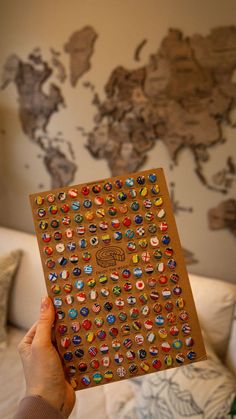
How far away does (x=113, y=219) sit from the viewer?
0.79 metres

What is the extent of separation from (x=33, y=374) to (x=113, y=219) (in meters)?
0.39

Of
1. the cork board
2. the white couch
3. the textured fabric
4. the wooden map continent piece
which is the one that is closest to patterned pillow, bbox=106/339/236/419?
the white couch

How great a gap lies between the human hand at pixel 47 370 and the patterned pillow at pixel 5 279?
0.91 m

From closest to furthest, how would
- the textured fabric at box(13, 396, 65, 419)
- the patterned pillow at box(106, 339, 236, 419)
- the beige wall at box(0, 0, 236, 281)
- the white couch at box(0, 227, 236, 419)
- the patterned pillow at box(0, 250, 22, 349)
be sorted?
the textured fabric at box(13, 396, 65, 419)
the patterned pillow at box(106, 339, 236, 419)
the white couch at box(0, 227, 236, 419)
the beige wall at box(0, 0, 236, 281)
the patterned pillow at box(0, 250, 22, 349)

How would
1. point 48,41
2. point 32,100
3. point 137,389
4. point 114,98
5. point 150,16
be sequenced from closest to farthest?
point 137,389 → point 150,16 → point 114,98 → point 48,41 → point 32,100

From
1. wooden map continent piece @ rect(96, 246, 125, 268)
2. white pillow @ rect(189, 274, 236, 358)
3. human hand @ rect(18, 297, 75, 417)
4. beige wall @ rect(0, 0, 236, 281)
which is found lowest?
white pillow @ rect(189, 274, 236, 358)

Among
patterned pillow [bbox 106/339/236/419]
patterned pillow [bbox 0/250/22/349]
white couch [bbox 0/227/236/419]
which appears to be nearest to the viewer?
patterned pillow [bbox 106/339/236/419]

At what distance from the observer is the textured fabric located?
2.34 feet

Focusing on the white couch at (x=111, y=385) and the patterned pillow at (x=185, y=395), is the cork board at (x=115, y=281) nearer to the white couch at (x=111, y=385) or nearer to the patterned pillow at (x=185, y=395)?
the patterned pillow at (x=185, y=395)

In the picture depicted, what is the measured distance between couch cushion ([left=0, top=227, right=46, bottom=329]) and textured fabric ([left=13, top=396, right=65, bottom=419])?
2.89 feet

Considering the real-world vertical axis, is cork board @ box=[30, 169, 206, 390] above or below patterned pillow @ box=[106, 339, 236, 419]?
above

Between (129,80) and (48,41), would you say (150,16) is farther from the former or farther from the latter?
(48,41)

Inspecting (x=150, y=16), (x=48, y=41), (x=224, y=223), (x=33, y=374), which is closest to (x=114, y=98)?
(x=150, y=16)

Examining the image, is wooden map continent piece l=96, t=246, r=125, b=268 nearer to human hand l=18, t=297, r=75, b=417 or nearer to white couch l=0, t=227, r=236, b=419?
human hand l=18, t=297, r=75, b=417
